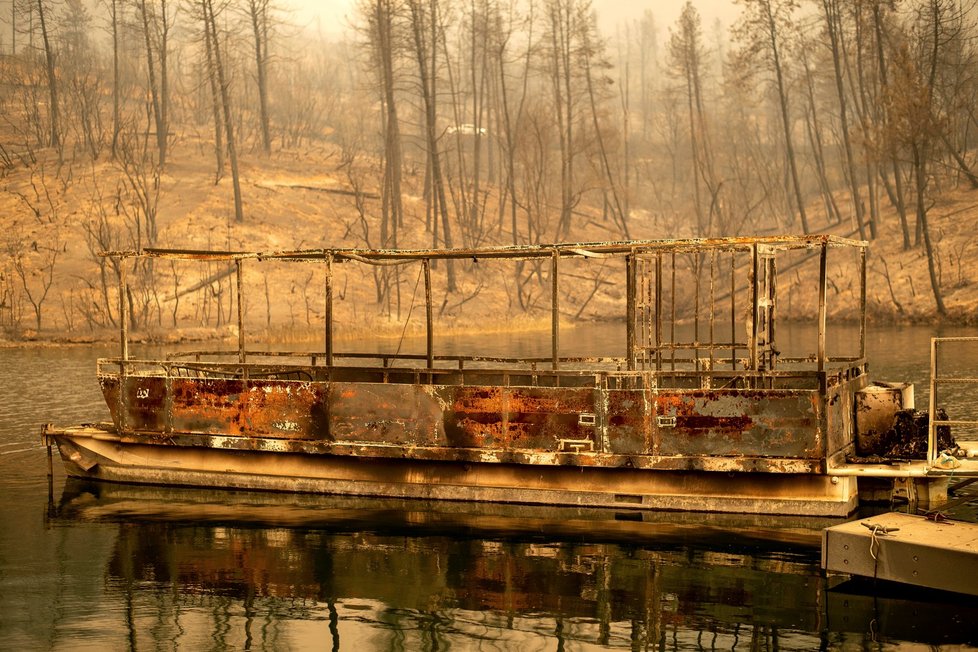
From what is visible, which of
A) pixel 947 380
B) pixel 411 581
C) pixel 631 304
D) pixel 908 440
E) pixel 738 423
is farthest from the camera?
pixel 631 304

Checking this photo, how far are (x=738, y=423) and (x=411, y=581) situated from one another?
174 inches

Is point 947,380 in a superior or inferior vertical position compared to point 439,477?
superior

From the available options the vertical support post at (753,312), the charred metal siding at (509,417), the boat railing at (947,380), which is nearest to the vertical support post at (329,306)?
the charred metal siding at (509,417)

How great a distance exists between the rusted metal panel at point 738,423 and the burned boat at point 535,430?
17 millimetres

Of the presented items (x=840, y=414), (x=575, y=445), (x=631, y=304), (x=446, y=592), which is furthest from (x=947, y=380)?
(x=446, y=592)

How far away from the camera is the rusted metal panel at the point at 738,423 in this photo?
1258 centimetres

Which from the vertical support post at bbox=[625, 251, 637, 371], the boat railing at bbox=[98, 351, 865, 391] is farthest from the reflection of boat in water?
the vertical support post at bbox=[625, 251, 637, 371]

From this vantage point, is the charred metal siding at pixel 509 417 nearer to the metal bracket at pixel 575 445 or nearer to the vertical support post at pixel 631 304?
the metal bracket at pixel 575 445

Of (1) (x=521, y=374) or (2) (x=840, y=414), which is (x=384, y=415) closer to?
(1) (x=521, y=374)

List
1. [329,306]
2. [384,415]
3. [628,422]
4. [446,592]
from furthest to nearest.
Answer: [329,306], [384,415], [628,422], [446,592]

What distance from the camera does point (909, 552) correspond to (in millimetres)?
9992

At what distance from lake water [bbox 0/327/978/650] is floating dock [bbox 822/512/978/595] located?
0.80 ft

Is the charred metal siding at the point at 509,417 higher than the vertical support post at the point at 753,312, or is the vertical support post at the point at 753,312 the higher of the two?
the vertical support post at the point at 753,312

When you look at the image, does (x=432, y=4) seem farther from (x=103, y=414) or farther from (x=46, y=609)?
(x=46, y=609)
